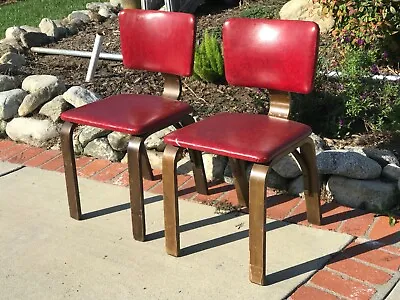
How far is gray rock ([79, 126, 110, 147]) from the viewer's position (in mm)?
4309

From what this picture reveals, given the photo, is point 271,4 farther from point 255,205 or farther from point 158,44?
point 255,205

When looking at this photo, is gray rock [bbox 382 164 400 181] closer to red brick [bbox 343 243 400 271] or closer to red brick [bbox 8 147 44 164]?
red brick [bbox 343 243 400 271]

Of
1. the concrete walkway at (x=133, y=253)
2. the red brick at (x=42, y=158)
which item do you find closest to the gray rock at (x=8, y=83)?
the red brick at (x=42, y=158)

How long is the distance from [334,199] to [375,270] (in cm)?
64

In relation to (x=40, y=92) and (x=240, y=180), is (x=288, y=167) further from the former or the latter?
(x=40, y=92)

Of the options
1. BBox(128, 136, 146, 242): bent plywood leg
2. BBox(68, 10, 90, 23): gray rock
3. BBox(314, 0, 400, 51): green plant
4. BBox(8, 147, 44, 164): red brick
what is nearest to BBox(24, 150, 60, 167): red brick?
BBox(8, 147, 44, 164): red brick

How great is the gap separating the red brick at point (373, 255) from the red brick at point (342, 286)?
19cm

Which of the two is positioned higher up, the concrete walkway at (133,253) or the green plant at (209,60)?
the green plant at (209,60)

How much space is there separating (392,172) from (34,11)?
6.32 metres

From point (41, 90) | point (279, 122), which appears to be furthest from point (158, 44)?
point (41, 90)

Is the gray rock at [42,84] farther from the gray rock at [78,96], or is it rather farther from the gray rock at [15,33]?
the gray rock at [15,33]

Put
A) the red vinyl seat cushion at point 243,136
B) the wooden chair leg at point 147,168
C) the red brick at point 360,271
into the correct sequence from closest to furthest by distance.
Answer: the red vinyl seat cushion at point 243,136 → the red brick at point 360,271 → the wooden chair leg at point 147,168

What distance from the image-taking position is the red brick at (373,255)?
118 inches

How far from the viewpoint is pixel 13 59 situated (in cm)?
563
